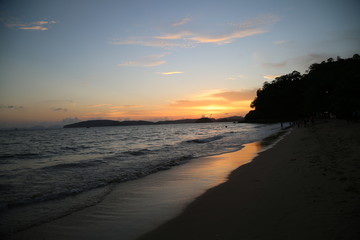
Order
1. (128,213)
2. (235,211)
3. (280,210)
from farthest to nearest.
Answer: (128,213) < (235,211) < (280,210)

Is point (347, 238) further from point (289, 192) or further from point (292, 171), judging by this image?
point (292, 171)

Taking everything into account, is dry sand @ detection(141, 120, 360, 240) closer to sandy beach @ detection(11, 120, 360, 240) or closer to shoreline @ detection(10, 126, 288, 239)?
sandy beach @ detection(11, 120, 360, 240)

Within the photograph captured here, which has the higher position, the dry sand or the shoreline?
the dry sand

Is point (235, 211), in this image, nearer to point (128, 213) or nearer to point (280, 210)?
point (280, 210)

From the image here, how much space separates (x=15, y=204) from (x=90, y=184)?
2797mm

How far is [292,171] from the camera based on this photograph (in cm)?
828

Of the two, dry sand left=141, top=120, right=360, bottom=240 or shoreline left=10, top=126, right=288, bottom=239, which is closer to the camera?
dry sand left=141, top=120, right=360, bottom=240

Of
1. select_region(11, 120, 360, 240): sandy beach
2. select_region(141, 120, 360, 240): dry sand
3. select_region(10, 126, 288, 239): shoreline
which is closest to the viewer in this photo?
select_region(141, 120, 360, 240): dry sand

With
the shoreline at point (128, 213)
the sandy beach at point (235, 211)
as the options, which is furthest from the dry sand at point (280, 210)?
the shoreline at point (128, 213)

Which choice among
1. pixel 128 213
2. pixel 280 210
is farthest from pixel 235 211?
pixel 128 213

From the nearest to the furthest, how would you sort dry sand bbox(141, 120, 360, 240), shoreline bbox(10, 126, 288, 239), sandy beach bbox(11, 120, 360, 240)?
dry sand bbox(141, 120, 360, 240)
sandy beach bbox(11, 120, 360, 240)
shoreline bbox(10, 126, 288, 239)

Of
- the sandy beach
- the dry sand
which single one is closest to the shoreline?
the sandy beach

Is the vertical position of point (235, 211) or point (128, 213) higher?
point (235, 211)

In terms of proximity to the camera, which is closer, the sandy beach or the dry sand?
the dry sand
